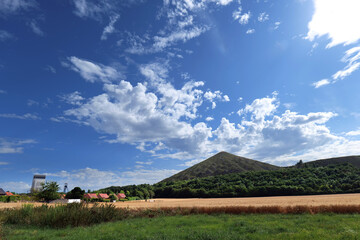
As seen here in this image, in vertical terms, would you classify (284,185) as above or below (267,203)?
above

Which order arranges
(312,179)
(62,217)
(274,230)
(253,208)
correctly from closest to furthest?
1. (274,230)
2. (62,217)
3. (253,208)
4. (312,179)

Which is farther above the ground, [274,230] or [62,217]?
[62,217]

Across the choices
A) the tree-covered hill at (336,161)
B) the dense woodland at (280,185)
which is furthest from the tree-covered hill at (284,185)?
the tree-covered hill at (336,161)

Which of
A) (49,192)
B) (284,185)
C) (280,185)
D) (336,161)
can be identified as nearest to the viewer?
(49,192)

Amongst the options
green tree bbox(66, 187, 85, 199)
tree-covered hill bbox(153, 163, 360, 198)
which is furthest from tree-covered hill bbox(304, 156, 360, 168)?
green tree bbox(66, 187, 85, 199)

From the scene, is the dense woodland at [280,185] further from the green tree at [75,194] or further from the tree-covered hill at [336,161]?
the green tree at [75,194]

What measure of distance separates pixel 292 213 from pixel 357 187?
90141 mm

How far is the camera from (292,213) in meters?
32.1

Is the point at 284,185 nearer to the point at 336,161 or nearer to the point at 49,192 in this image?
the point at 49,192

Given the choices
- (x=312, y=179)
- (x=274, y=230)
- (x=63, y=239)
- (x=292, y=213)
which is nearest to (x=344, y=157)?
(x=312, y=179)

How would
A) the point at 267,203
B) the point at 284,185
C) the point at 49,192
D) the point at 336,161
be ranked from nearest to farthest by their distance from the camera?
the point at 267,203, the point at 49,192, the point at 284,185, the point at 336,161

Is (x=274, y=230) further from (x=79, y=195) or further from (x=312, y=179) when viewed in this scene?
(x=312, y=179)

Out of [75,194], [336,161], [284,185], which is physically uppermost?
[336,161]

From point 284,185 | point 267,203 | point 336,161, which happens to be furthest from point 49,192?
point 336,161
